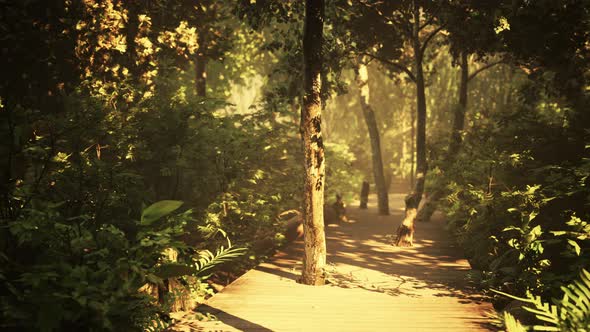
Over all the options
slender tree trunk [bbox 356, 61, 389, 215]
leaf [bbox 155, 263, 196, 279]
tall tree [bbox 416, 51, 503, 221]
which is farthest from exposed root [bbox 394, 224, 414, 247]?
leaf [bbox 155, 263, 196, 279]

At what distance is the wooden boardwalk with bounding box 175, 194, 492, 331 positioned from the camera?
8383 millimetres

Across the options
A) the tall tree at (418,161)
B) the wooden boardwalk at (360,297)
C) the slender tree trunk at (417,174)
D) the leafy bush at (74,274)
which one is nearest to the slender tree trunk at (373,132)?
the tall tree at (418,161)

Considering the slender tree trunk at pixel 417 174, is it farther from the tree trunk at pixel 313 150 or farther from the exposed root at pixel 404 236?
the tree trunk at pixel 313 150

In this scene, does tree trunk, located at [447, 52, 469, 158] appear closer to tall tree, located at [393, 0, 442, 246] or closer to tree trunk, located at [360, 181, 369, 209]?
tall tree, located at [393, 0, 442, 246]

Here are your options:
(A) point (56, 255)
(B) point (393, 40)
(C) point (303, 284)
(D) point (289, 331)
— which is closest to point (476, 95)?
(B) point (393, 40)

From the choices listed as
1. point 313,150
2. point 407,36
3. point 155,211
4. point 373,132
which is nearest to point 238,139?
point 313,150

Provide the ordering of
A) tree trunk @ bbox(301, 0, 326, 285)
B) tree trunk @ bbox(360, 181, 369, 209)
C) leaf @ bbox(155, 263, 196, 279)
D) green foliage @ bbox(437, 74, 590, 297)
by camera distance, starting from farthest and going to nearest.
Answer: tree trunk @ bbox(360, 181, 369, 209)
tree trunk @ bbox(301, 0, 326, 285)
green foliage @ bbox(437, 74, 590, 297)
leaf @ bbox(155, 263, 196, 279)

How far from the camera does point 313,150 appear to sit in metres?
11.1

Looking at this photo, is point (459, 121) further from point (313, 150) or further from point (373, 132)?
point (313, 150)

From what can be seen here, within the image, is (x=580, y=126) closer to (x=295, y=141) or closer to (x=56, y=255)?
(x=56, y=255)

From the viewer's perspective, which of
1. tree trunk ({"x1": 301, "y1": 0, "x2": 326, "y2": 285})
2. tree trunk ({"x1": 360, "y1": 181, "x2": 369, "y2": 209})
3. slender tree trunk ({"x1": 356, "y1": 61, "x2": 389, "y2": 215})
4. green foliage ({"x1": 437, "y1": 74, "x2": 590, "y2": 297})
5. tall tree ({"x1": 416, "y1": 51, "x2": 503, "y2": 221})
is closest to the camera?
green foliage ({"x1": 437, "y1": 74, "x2": 590, "y2": 297})

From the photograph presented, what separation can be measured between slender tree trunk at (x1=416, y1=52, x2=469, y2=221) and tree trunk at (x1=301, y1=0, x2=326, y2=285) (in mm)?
7540

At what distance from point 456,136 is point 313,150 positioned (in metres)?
9.12

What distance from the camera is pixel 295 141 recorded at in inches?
983
